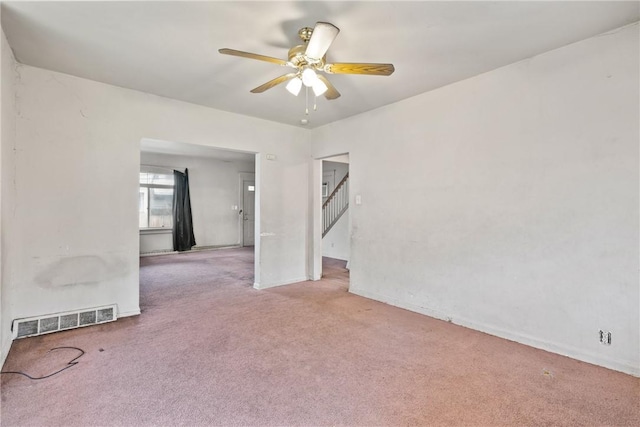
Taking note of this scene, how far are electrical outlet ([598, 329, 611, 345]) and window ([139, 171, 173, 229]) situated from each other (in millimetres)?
8413

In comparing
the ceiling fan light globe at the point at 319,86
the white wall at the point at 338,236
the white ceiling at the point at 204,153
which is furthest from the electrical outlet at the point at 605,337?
the white ceiling at the point at 204,153

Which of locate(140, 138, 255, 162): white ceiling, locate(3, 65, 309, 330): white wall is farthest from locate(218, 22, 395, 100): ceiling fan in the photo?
locate(140, 138, 255, 162): white ceiling

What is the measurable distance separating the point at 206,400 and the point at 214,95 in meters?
3.13

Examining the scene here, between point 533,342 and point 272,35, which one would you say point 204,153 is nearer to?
point 272,35

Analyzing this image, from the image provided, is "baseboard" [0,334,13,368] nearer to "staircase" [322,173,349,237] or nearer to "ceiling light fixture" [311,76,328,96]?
"ceiling light fixture" [311,76,328,96]

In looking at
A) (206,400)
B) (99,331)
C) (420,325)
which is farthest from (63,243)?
(420,325)

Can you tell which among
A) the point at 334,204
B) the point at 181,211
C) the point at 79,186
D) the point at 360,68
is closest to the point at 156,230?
the point at 181,211

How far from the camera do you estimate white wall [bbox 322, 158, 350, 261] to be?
7309 millimetres

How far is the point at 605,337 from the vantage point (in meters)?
2.38

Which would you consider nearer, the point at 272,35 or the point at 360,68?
the point at 360,68

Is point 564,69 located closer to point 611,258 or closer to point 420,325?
point 611,258

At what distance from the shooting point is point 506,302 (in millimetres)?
2900

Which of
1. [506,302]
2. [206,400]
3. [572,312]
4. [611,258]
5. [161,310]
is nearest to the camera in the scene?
[206,400]

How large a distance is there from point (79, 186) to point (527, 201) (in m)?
4.38
